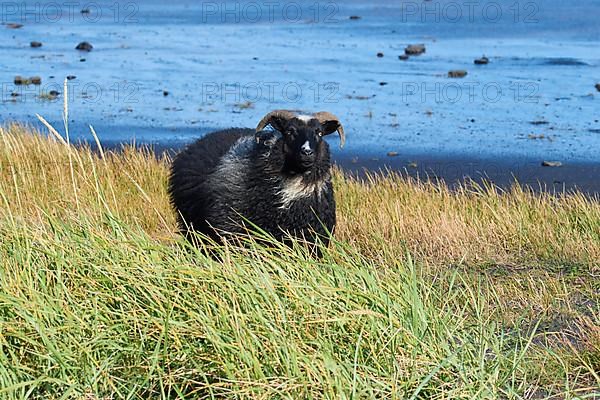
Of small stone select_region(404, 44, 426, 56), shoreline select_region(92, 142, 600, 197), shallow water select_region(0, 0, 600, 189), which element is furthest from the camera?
small stone select_region(404, 44, 426, 56)

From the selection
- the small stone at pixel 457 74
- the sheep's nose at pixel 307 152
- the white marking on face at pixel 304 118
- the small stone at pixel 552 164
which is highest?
the white marking on face at pixel 304 118

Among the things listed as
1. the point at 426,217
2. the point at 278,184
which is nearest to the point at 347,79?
the point at 426,217

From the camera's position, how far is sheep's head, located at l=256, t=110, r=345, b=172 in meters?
7.68

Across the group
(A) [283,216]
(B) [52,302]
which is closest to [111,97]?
(A) [283,216]

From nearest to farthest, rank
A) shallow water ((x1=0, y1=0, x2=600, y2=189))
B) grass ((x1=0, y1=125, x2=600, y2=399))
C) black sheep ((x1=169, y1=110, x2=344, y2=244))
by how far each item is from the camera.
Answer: grass ((x1=0, y1=125, x2=600, y2=399)) < black sheep ((x1=169, y1=110, x2=344, y2=244)) < shallow water ((x1=0, y1=0, x2=600, y2=189))

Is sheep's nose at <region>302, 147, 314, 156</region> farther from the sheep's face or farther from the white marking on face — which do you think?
the white marking on face

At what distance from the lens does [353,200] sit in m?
10.1

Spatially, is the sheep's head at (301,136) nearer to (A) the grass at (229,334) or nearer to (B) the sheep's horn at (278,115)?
(B) the sheep's horn at (278,115)

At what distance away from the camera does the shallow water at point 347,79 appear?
52.0 ft

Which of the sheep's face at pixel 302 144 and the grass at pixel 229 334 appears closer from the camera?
the grass at pixel 229 334

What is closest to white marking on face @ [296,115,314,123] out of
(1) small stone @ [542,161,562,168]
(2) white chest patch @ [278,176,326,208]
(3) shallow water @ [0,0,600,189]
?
(2) white chest patch @ [278,176,326,208]

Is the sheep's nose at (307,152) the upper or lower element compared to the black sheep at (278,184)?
upper

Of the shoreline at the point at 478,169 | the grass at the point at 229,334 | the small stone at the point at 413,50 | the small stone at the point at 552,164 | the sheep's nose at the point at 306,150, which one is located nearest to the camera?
the grass at the point at 229,334

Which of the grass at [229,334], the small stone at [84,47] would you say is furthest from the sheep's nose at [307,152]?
the small stone at [84,47]
